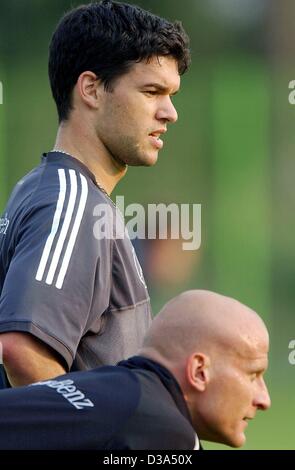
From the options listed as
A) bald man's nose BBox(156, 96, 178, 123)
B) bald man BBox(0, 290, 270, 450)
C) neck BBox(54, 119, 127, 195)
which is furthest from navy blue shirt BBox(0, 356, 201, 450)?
bald man's nose BBox(156, 96, 178, 123)

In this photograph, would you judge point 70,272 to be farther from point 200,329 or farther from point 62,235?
point 200,329

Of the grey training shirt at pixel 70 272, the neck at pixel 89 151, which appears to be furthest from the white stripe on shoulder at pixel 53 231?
the neck at pixel 89 151

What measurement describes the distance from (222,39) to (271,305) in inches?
63.2

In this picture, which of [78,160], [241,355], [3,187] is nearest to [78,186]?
[78,160]

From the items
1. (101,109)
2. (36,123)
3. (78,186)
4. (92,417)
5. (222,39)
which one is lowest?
(92,417)

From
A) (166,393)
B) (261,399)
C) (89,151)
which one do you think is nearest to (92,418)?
(166,393)

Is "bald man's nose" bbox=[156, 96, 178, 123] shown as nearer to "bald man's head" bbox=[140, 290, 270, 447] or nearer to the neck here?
the neck

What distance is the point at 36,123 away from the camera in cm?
614

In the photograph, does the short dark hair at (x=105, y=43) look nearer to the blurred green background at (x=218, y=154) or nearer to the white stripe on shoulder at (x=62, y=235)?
the white stripe on shoulder at (x=62, y=235)

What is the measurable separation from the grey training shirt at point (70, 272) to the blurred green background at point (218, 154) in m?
3.55

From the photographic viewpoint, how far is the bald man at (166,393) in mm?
1687

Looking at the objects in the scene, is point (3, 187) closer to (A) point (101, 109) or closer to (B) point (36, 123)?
(B) point (36, 123)

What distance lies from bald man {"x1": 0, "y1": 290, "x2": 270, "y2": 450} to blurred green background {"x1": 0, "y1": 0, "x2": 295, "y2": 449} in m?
3.92

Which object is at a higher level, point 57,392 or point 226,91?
point 226,91
